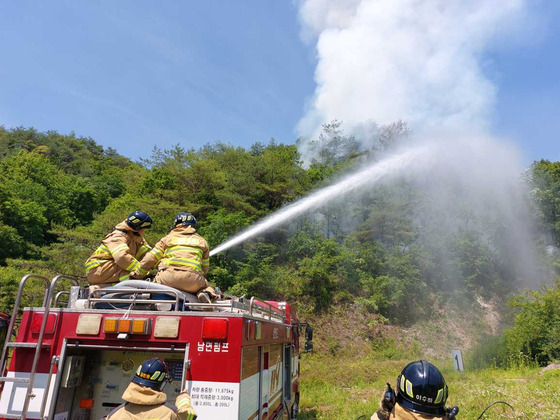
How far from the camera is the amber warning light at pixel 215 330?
3.25 meters

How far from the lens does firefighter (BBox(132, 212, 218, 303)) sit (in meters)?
4.09

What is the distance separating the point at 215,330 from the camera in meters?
3.26

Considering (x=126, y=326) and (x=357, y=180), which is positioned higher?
(x=357, y=180)

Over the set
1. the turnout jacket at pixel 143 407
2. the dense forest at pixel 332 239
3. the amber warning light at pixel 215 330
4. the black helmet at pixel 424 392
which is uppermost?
the dense forest at pixel 332 239

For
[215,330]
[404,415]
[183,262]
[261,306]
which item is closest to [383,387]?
[261,306]

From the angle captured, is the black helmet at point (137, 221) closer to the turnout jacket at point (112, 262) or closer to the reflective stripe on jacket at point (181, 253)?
A: the turnout jacket at point (112, 262)

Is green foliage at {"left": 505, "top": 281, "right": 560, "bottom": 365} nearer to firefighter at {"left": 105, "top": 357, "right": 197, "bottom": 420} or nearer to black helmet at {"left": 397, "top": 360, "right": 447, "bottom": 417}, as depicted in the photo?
black helmet at {"left": 397, "top": 360, "right": 447, "bottom": 417}

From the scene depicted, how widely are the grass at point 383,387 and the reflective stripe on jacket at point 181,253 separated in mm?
6629

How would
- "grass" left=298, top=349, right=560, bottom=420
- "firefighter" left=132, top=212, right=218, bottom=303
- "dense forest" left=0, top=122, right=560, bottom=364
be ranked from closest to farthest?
"firefighter" left=132, top=212, right=218, bottom=303 < "grass" left=298, top=349, right=560, bottom=420 < "dense forest" left=0, top=122, right=560, bottom=364

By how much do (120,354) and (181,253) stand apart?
46.7 inches

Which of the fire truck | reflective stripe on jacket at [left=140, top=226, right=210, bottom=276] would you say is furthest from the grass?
the fire truck

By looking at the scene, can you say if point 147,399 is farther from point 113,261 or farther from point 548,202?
point 548,202

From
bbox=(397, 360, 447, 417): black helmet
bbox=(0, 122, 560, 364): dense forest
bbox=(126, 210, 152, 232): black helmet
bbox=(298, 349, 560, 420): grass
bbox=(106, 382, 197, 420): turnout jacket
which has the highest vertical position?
bbox=(0, 122, 560, 364): dense forest

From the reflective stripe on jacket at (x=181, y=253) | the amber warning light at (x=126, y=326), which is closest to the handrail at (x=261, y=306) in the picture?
the reflective stripe on jacket at (x=181, y=253)
